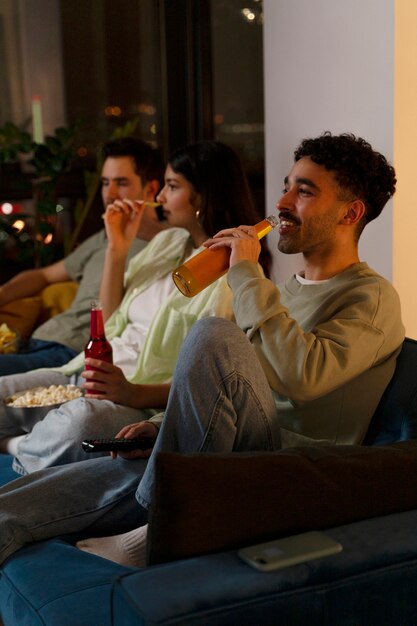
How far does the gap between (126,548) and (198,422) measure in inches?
12.6

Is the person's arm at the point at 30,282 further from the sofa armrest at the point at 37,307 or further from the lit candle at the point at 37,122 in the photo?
the lit candle at the point at 37,122

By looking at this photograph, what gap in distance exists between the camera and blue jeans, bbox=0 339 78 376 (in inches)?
125

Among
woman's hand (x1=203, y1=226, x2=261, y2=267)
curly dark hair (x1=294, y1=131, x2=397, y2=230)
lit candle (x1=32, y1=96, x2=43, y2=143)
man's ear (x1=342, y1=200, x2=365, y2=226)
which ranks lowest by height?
woman's hand (x1=203, y1=226, x2=261, y2=267)

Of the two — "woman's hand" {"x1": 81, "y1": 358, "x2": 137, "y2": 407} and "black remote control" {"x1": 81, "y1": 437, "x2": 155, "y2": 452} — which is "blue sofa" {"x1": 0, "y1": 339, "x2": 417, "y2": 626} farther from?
"woman's hand" {"x1": 81, "y1": 358, "x2": 137, "y2": 407}

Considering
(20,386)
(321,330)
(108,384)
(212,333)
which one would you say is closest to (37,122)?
(20,386)

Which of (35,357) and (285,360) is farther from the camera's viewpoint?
(35,357)

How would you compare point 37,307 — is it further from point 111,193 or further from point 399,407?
point 399,407

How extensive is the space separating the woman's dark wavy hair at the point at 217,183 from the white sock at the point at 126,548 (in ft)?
4.04

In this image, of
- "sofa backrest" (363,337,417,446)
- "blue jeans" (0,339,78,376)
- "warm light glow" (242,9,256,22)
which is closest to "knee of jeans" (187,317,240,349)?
"sofa backrest" (363,337,417,446)

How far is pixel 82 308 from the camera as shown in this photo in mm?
3461

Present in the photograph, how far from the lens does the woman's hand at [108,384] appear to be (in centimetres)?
232

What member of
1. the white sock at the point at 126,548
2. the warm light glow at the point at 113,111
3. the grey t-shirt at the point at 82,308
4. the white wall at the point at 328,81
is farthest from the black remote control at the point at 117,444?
the warm light glow at the point at 113,111

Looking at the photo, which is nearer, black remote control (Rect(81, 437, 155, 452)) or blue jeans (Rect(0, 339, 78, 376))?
black remote control (Rect(81, 437, 155, 452))

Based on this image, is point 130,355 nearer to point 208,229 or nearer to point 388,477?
point 208,229
